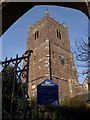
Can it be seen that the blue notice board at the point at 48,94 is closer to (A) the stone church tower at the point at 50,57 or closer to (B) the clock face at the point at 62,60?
(A) the stone church tower at the point at 50,57

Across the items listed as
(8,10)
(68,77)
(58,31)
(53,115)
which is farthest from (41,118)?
(58,31)

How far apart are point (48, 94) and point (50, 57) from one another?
95.9 ft

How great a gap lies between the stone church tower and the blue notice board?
25.9m

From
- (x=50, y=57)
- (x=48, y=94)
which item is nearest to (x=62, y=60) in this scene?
(x=50, y=57)

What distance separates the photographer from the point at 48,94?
9734 mm

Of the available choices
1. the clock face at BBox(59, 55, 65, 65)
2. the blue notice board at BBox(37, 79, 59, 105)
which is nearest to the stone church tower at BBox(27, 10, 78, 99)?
the clock face at BBox(59, 55, 65, 65)

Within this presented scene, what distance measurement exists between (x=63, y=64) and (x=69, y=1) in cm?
3722

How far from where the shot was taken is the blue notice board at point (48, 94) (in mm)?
9677

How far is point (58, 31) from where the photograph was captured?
42781 millimetres

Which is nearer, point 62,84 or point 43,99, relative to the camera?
point 43,99

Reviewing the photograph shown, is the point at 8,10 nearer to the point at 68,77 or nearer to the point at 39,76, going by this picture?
the point at 39,76

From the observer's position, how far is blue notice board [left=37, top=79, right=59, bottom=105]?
381 inches

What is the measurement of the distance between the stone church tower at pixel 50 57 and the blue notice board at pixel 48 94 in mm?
25877

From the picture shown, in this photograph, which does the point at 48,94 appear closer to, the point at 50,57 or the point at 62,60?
the point at 50,57
